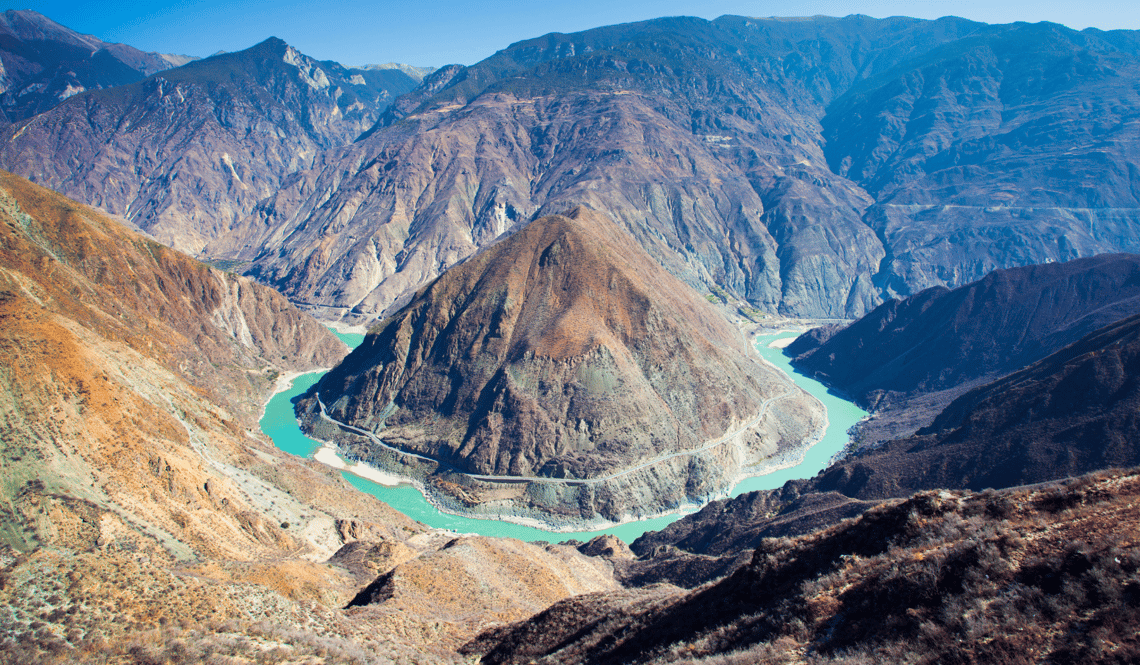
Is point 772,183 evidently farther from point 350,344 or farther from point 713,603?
point 713,603

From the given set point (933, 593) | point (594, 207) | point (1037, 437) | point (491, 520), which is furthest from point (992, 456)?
point (594, 207)

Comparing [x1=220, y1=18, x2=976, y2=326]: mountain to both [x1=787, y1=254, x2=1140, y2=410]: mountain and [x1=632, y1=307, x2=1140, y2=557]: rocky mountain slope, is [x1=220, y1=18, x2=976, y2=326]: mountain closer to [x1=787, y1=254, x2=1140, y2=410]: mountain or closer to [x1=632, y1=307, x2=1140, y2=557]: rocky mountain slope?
[x1=787, y1=254, x2=1140, y2=410]: mountain

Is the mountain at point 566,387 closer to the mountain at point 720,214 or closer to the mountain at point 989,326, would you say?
the mountain at point 989,326


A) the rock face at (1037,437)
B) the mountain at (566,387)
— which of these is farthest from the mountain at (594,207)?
the rock face at (1037,437)

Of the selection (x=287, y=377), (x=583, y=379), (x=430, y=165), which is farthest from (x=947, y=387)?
(x=430, y=165)

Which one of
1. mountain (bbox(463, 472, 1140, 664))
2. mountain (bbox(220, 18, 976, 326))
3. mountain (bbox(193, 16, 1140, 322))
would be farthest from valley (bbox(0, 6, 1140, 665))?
mountain (bbox(220, 18, 976, 326))

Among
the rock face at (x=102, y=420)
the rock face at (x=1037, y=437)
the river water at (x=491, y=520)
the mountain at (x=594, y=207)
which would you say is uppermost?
the mountain at (x=594, y=207)
